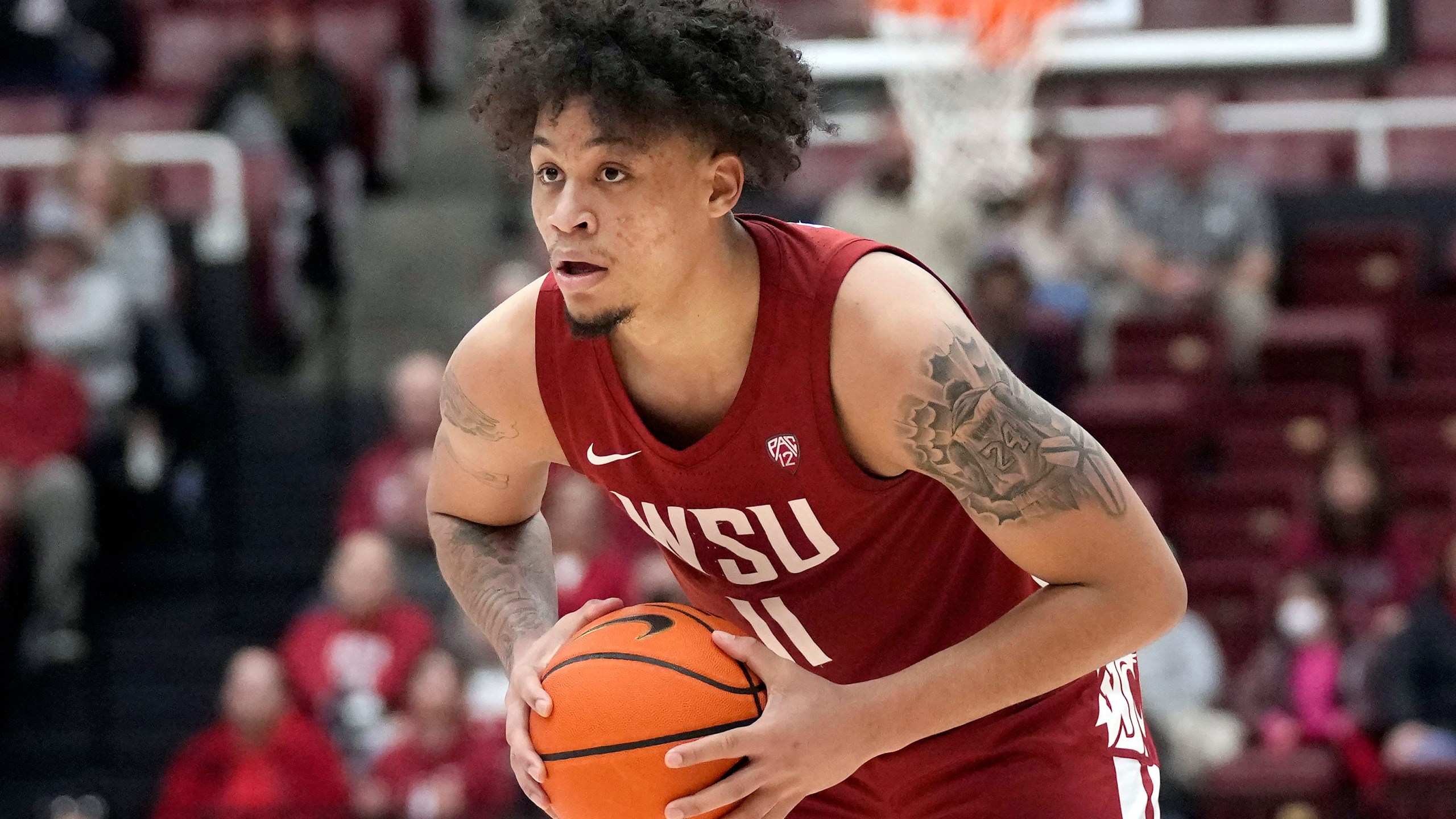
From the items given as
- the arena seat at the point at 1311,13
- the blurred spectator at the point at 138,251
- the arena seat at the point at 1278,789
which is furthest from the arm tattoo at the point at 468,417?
the arena seat at the point at 1311,13

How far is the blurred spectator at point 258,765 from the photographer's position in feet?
24.1

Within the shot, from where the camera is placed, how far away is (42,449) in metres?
8.63

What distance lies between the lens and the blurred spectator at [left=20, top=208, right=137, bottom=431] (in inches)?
351

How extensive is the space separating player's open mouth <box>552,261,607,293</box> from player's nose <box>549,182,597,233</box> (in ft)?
0.19

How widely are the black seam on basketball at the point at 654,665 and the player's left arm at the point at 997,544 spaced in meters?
0.05

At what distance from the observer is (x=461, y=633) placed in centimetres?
795

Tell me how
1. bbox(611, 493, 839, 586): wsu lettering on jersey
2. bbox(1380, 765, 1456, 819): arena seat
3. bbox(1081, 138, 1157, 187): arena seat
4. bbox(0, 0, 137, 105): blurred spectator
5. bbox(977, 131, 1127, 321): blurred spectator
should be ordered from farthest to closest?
bbox(0, 0, 137, 105): blurred spectator → bbox(1081, 138, 1157, 187): arena seat → bbox(977, 131, 1127, 321): blurred spectator → bbox(1380, 765, 1456, 819): arena seat → bbox(611, 493, 839, 586): wsu lettering on jersey

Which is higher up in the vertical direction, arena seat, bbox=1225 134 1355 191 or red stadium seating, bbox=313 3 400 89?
red stadium seating, bbox=313 3 400 89

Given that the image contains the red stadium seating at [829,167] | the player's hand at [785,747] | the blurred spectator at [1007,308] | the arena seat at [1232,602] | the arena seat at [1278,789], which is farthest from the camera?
the red stadium seating at [829,167]

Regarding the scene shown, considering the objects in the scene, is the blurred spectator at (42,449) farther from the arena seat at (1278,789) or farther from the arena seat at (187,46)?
the arena seat at (1278,789)

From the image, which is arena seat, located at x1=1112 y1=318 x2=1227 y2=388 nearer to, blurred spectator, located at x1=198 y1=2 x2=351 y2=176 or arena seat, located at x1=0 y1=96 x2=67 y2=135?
blurred spectator, located at x1=198 y1=2 x2=351 y2=176

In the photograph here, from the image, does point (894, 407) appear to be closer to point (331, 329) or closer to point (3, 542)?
point (3, 542)

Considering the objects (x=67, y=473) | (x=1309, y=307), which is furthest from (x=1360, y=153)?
(x=67, y=473)

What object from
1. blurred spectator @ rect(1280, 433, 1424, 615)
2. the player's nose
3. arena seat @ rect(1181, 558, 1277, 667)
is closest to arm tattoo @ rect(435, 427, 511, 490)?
the player's nose
